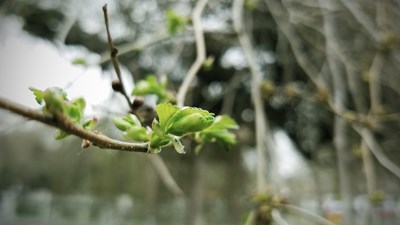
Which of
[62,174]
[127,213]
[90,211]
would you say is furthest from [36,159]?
[127,213]

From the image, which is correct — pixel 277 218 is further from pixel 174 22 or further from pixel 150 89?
pixel 174 22

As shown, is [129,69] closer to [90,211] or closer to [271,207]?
[271,207]

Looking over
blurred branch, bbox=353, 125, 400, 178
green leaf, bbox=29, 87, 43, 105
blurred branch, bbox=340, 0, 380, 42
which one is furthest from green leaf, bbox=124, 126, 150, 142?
blurred branch, bbox=340, 0, 380, 42

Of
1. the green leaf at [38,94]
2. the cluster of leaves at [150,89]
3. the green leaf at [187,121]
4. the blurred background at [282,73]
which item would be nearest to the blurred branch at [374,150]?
the blurred background at [282,73]

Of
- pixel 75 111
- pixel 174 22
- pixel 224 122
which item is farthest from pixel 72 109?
pixel 174 22

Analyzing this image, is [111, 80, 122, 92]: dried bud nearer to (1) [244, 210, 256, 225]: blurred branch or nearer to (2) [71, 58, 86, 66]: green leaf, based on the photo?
(1) [244, 210, 256, 225]: blurred branch

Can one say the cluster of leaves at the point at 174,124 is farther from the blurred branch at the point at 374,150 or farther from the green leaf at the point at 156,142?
the blurred branch at the point at 374,150
